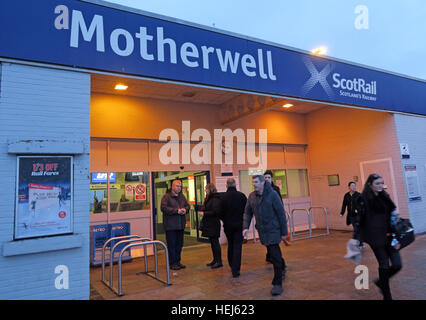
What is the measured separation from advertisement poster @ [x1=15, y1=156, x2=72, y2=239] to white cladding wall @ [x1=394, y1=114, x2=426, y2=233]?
25.9ft

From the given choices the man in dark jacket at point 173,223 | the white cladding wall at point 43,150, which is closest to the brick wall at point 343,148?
the man in dark jacket at point 173,223

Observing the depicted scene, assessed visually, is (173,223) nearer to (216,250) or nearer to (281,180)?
(216,250)

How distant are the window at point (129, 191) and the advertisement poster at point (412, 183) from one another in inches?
264

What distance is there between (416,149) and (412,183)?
3.49 feet

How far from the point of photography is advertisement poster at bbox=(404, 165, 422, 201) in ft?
25.3

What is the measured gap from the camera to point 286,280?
4.51 m

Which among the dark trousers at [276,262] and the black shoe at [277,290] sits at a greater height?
the dark trousers at [276,262]

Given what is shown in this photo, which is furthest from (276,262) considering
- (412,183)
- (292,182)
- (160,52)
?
(292,182)

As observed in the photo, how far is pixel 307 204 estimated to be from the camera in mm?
10078

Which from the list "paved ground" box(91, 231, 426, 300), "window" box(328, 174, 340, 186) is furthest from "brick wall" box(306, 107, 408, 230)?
"paved ground" box(91, 231, 426, 300)

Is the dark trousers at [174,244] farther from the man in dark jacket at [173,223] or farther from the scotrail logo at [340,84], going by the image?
the scotrail logo at [340,84]

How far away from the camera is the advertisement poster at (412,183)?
7.71 m

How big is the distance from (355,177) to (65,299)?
793 centimetres

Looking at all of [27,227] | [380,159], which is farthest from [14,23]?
[380,159]
